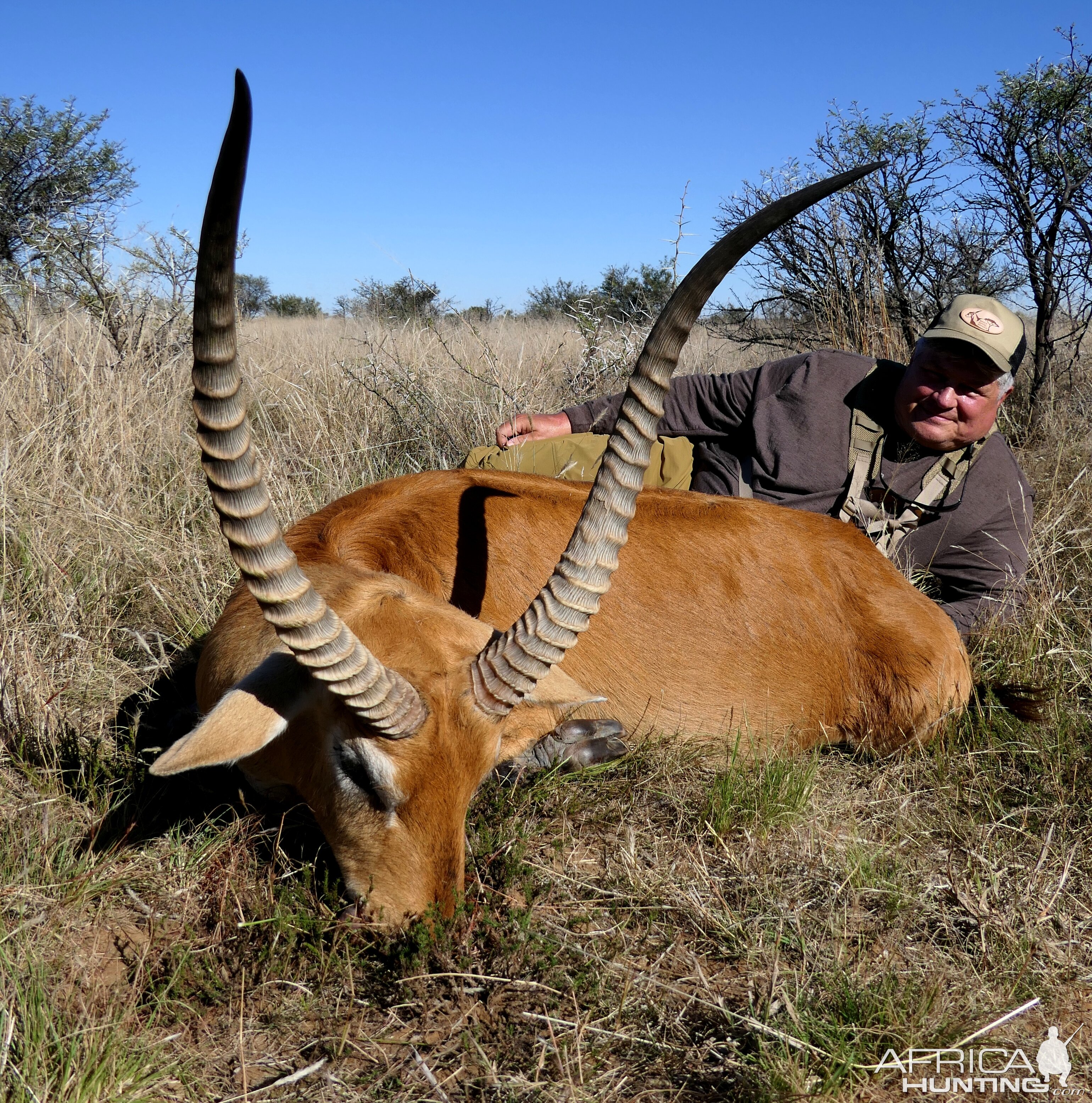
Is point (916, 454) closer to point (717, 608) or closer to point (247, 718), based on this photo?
point (717, 608)

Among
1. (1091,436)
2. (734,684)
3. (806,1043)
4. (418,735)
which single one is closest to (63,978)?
(418,735)

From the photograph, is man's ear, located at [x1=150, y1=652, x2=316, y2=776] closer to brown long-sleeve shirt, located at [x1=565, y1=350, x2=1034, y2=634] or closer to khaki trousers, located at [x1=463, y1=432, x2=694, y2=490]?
khaki trousers, located at [x1=463, y1=432, x2=694, y2=490]

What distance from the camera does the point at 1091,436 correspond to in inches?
287

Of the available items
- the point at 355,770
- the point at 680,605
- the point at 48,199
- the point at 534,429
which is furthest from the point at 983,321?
the point at 48,199

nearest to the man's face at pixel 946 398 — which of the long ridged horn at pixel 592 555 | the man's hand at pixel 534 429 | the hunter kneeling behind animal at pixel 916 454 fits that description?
the hunter kneeling behind animal at pixel 916 454

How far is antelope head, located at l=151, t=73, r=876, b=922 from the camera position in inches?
88.1

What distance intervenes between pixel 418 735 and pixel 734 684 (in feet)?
5.85

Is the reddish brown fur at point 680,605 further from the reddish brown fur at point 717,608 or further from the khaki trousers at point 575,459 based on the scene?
the khaki trousers at point 575,459

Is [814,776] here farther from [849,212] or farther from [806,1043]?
[849,212]

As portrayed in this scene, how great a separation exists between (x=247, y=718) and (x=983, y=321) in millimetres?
3847

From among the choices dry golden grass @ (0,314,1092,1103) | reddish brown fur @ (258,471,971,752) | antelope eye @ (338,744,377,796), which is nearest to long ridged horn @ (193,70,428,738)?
antelope eye @ (338,744,377,796)

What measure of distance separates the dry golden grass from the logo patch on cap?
137 centimetres

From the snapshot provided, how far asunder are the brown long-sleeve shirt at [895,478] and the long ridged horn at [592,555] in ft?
7.62

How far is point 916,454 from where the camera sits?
470 centimetres
